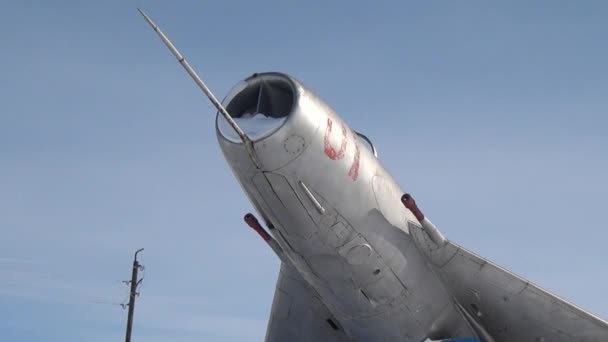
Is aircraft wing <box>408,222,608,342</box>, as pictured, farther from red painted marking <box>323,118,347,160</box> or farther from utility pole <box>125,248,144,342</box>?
utility pole <box>125,248,144,342</box>

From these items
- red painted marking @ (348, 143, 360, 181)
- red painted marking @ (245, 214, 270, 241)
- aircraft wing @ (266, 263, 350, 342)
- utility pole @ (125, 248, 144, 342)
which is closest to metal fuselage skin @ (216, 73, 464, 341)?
red painted marking @ (348, 143, 360, 181)

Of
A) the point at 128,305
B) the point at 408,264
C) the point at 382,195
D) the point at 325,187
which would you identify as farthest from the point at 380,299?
the point at 128,305

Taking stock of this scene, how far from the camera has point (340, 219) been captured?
11609 millimetres

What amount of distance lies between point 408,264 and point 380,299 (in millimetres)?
764

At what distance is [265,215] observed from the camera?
38.9 feet

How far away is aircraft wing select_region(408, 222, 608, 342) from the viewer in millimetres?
13328

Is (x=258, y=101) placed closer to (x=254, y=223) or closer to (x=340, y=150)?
(x=340, y=150)

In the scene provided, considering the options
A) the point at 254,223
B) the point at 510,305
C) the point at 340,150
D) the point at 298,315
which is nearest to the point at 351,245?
the point at 340,150

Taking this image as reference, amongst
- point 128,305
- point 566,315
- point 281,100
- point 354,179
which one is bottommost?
point 566,315

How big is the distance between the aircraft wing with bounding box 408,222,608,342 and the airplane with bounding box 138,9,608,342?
2cm

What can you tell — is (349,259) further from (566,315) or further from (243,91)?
(566,315)

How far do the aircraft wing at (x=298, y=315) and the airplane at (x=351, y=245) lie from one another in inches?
1.0

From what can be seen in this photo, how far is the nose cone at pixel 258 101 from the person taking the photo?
1069cm

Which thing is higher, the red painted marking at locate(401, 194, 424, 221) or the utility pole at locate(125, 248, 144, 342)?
the utility pole at locate(125, 248, 144, 342)
